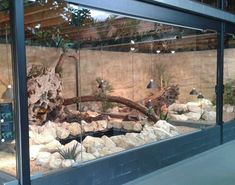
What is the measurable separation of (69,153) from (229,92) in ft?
12.9

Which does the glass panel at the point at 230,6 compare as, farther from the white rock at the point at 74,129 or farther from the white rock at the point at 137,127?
the white rock at the point at 74,129

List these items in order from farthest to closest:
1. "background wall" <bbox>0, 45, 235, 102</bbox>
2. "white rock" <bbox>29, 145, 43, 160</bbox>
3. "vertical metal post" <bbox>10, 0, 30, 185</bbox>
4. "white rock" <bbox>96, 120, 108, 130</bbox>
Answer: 1. "background wall" <bbox>0, 45, 235, 102</bbox>
2. "white rock" <bbox>96, 120, 108, 130</bbox>
3. "white rock" <bbox>29, 145, 43, 160</bbox>
4. "vertical metal post" <bbox>10, 0, 30, 185</bbox>

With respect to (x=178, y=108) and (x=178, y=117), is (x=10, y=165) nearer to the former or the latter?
(x=178, y=117)

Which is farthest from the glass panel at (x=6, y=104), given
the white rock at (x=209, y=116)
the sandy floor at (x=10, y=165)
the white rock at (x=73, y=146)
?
the white rock at (x=209, y=116)

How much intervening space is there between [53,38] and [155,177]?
7.28 feet

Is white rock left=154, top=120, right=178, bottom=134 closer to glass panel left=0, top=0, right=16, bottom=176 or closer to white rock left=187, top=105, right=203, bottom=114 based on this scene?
white rock left=187, top=105, right=203, bottom=114

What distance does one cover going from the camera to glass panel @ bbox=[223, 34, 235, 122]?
5990mm

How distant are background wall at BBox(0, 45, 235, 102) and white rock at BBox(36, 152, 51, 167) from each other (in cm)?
137

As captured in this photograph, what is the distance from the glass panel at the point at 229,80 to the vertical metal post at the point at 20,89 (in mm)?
4204

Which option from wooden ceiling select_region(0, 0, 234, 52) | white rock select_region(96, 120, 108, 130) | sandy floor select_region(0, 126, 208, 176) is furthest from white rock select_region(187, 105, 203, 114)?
sandy floor select_region(0, 126, 208, 176)

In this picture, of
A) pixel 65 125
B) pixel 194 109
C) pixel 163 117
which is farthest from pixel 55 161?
pixel 194 109

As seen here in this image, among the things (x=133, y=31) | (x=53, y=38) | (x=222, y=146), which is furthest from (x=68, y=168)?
(x=222, y=146)

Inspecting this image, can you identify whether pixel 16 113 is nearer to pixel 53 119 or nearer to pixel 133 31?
pixel 53 119

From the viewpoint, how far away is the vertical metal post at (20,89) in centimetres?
271
